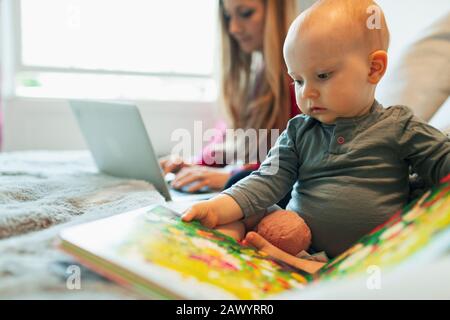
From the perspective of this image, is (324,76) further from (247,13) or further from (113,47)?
(113,47)

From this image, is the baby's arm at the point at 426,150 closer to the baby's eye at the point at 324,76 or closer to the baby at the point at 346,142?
the baby at the point at 346,142

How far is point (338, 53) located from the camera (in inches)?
24.2

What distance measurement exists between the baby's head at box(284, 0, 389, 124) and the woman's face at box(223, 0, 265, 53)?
2.51 ft

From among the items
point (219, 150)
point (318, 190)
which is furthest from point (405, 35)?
point (318, 190)

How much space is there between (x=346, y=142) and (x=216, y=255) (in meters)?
0.30

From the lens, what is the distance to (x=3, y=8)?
1942mm

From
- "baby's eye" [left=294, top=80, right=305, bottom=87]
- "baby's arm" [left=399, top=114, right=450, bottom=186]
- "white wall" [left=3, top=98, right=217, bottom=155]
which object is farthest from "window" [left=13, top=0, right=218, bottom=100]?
"baby's arm" [left=399, top=114, right=450, bottom=186]

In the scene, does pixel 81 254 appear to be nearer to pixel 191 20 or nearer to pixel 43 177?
pixel 43 177

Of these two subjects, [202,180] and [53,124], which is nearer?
[202,180]

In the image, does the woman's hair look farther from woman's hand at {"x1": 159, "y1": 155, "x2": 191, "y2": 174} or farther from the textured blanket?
the textured blanket

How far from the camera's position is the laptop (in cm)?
89

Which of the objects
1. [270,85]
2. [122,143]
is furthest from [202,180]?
[270,85]

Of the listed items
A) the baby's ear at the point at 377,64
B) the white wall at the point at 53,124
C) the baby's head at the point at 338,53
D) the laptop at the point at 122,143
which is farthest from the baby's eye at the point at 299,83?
the white wall at the point at 53,124
